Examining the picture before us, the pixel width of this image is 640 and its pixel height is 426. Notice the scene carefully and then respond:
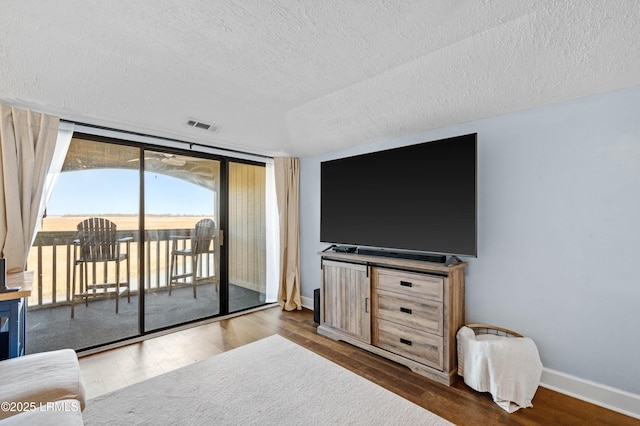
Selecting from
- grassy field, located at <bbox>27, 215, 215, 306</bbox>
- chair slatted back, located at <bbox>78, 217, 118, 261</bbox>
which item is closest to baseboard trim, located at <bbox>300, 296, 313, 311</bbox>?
grassy field, located at <bbox>27, 215, 215, 306</bbox>

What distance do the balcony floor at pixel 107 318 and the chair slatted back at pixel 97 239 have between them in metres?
0.50

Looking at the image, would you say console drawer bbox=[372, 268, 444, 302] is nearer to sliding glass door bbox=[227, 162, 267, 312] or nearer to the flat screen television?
the flat screen television

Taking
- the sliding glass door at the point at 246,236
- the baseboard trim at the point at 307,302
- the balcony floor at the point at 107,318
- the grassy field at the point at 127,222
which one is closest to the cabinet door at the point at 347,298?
the baseboard trim at the point at 307,302

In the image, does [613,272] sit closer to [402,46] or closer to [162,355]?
[402,46]

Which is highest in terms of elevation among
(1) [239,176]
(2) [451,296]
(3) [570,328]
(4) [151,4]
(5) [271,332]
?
(4) [151,4]

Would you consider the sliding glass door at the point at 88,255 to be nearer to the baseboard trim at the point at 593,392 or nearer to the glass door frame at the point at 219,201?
the glass door frame at the point at 219,201

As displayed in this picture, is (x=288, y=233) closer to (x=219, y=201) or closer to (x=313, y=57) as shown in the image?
(x=219, y=201)

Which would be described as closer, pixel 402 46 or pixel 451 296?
pixel 402 46

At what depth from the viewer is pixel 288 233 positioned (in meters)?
4.15

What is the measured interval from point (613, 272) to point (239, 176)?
3.98m

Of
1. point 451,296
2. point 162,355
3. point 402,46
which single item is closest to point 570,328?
point 451,296

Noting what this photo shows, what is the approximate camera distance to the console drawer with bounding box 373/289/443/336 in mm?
2309

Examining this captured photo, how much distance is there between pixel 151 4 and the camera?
5.24 ft

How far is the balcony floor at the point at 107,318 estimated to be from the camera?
2619 millimetres
